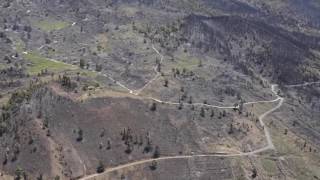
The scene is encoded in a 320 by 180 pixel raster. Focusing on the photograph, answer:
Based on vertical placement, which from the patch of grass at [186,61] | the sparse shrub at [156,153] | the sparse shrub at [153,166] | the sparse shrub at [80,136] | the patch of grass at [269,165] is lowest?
the patch of grass at [269,165]

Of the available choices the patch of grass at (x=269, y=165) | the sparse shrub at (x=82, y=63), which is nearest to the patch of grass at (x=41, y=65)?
the sparse shrub at (x=82, y=63)

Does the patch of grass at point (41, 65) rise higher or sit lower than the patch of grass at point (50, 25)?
lower

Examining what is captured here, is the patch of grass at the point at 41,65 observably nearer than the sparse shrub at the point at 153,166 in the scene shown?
No

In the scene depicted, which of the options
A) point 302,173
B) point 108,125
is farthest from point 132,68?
point 302,173

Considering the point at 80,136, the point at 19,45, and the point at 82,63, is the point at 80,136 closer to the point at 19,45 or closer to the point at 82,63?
the point at 82,63

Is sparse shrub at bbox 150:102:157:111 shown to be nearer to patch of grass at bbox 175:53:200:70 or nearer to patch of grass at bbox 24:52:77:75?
patch of grass at bbox 24:52:77:75

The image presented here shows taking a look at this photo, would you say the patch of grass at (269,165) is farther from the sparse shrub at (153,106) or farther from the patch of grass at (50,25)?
the patch of grass at (50,25)

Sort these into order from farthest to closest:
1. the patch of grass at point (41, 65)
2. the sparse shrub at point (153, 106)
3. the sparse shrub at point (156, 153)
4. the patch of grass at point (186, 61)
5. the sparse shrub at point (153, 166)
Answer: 1. the patch of grass at point (186, 61)
2. the patch of grass at point (41, 65)
3. the sparse shrub at point (153, 106)
4. the sparse shrub at point (156, 153)
5. the sparse shrub at point (153, 166)
